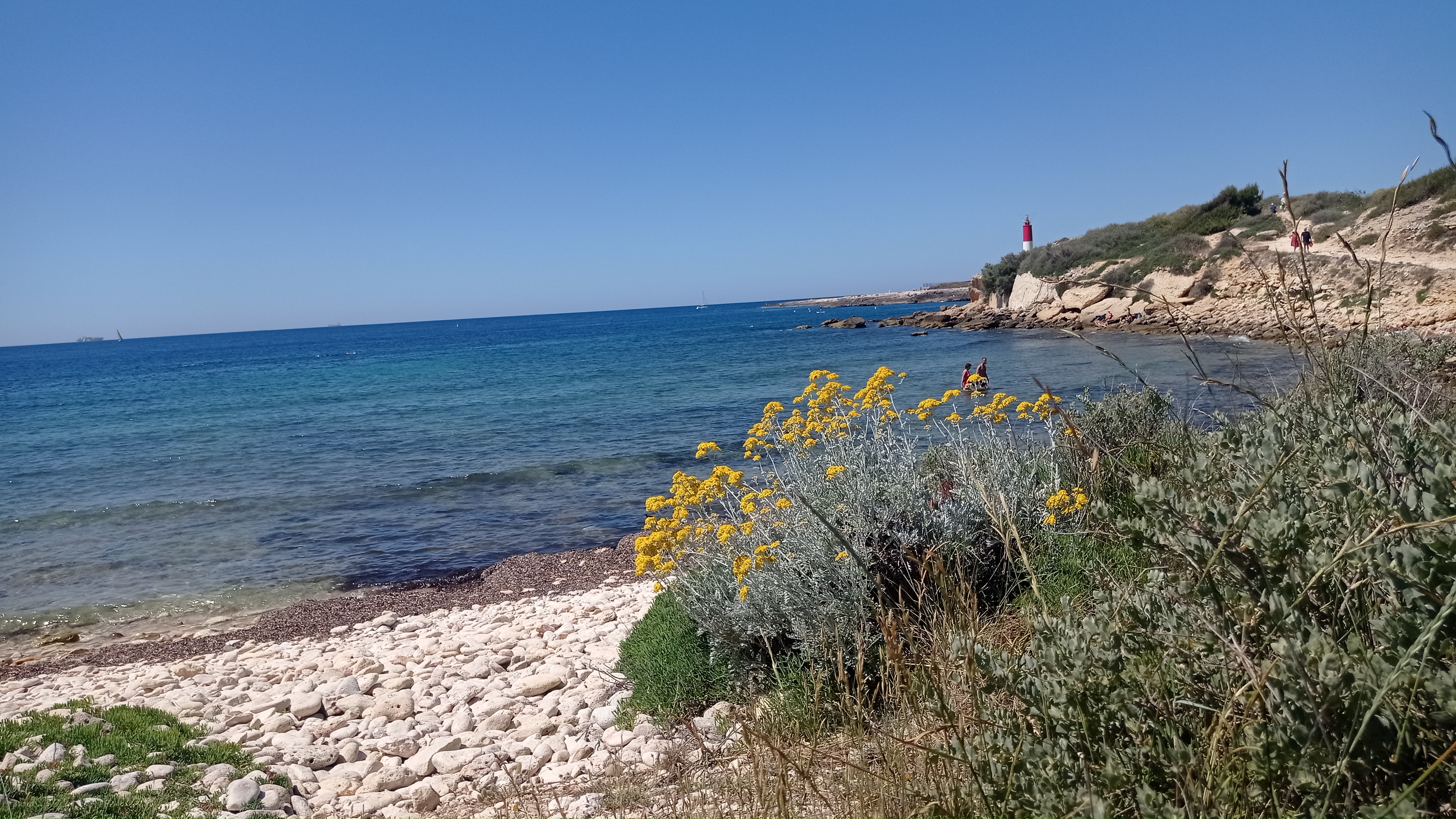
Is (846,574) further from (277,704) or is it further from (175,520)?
(175,520)

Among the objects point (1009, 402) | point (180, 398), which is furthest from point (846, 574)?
point (180, 398)

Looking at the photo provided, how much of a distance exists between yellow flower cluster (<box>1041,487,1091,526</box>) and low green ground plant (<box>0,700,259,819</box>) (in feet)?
17.3

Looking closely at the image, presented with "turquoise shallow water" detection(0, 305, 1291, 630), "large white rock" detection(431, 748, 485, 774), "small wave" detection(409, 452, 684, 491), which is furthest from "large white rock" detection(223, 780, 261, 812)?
"small wave" detection(409, 452, 684, 491)

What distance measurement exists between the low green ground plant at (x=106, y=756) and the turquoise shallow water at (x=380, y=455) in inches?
214

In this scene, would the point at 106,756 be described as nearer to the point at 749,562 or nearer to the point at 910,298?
the point at 749,562

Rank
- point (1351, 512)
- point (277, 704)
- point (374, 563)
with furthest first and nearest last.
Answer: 1. point (374, 563)
2. point (277, 704)
3. point (1351, 512)

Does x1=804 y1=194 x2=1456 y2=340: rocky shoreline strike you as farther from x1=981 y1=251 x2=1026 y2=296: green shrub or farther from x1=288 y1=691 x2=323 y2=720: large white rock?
x1=288 y1=691 x2=323 y2=720: large white rock

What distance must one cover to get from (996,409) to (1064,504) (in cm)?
113

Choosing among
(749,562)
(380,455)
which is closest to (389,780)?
(749,562)

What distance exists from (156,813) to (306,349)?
358ft

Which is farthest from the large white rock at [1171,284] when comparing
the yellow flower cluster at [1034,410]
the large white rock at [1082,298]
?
the yellow flower cluster at [1034,410]

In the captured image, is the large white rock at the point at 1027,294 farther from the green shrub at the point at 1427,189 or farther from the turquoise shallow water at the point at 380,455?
the green shrub at the point at 1427,189

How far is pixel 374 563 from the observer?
12562 millimetres

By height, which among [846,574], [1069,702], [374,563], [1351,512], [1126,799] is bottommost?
[374,563]
